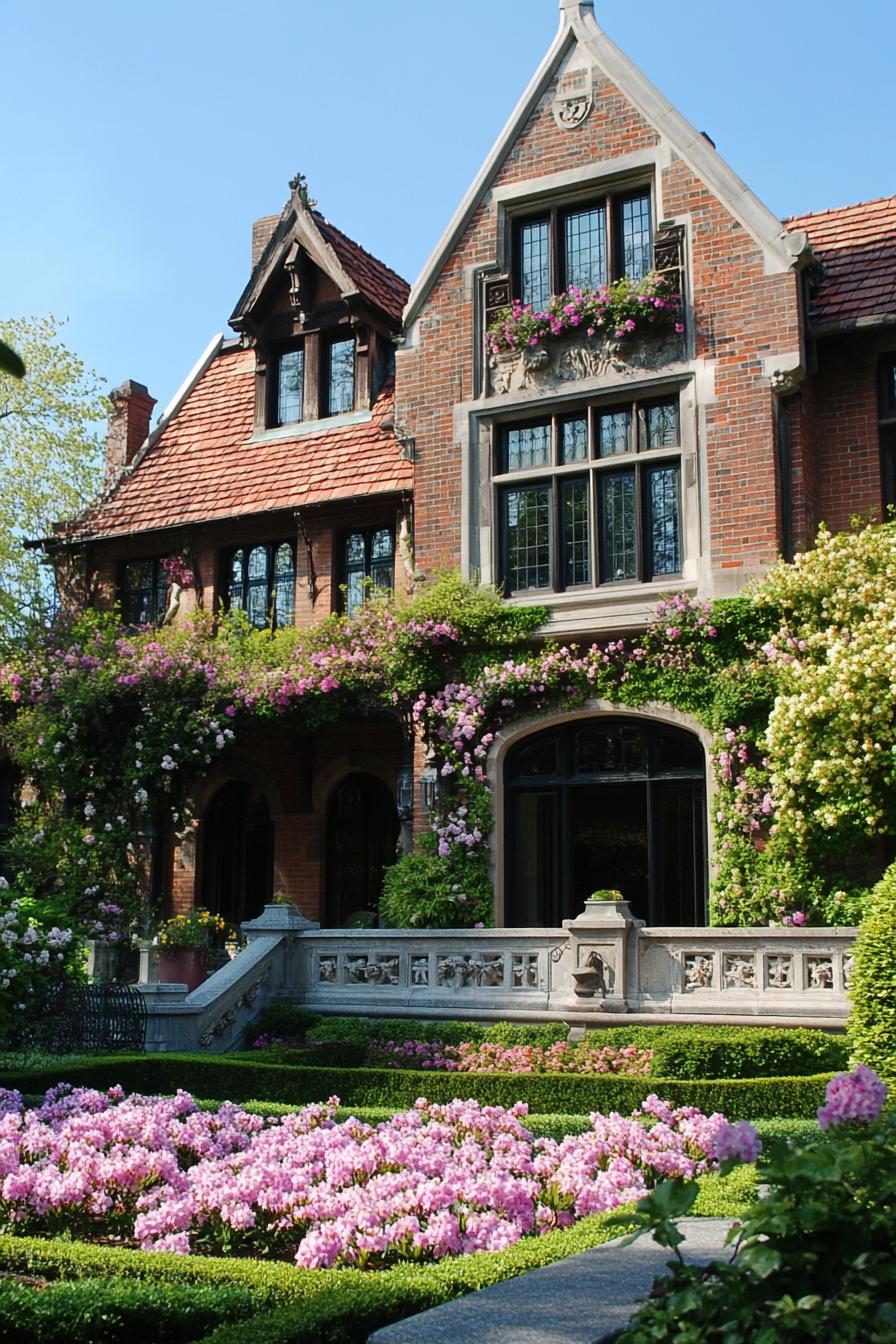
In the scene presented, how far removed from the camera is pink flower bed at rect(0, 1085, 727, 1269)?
20.8 feet

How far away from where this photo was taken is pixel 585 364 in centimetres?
1816

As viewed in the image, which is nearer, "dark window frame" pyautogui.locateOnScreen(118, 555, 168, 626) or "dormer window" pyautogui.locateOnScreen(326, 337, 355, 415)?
"dormer window" pyautogui.locateOnScreen(326, 337, 355, 415)

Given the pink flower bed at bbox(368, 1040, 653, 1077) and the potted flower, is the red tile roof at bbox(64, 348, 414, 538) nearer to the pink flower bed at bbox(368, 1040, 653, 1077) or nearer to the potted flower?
the potted flower

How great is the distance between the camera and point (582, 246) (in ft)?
61.3

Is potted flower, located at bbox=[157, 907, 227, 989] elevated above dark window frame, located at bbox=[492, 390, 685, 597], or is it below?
below

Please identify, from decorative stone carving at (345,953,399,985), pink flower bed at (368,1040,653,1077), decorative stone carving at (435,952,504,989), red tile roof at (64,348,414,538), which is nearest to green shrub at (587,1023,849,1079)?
pink flower bed at (368,1040,653,1077)

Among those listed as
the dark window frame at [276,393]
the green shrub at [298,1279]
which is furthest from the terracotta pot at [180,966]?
the green shrub at [298,1279]

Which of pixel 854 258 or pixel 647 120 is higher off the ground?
pixel 647 120

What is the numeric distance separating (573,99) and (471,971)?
1192 cm

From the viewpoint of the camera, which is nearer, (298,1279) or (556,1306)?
(556,1306)

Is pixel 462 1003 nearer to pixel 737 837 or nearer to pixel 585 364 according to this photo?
pixel 737 837

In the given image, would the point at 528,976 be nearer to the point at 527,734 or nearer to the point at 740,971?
the point at 740,971

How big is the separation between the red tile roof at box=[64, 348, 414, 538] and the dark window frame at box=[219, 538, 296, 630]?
0.75 meters

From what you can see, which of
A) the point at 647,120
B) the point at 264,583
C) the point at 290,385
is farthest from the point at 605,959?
the point at 290,385
